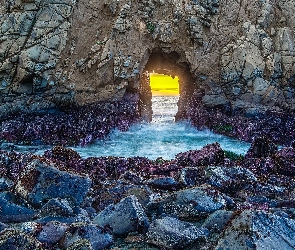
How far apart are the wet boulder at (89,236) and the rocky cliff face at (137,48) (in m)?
17.3

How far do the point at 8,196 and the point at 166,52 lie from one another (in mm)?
17782

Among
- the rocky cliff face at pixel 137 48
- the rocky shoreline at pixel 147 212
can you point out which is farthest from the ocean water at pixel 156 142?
the rocky shoreline at pixel 147 212

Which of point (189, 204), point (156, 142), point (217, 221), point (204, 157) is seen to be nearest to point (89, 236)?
point (217, 221)

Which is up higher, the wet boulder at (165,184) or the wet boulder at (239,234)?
the wet boulder at (239,234)

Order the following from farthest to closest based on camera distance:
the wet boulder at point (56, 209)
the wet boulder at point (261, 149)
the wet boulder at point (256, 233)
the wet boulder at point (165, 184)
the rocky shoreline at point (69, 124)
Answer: the rocky shoreline at point (69, 124) < the wet boulder at point (261, 149) < the wet boulder at point (165, 184) < the wet boulder at point (56, 209) < the wet boulder at point (256, 233)

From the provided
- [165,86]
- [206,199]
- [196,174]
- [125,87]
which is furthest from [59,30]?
[165,86]

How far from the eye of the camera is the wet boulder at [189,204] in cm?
613

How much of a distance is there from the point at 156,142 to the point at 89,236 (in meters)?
14.7

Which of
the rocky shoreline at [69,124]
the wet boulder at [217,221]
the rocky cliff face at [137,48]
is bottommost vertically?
the rocky shoreline at [69,124]

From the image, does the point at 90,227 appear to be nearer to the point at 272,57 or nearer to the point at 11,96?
the point at 11,96

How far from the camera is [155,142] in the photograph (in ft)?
64.6

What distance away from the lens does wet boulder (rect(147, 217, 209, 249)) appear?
4941mm

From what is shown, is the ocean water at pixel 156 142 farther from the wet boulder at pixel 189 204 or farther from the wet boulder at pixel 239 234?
the wet boulder at pixel 239 234

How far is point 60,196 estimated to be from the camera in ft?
22.2
